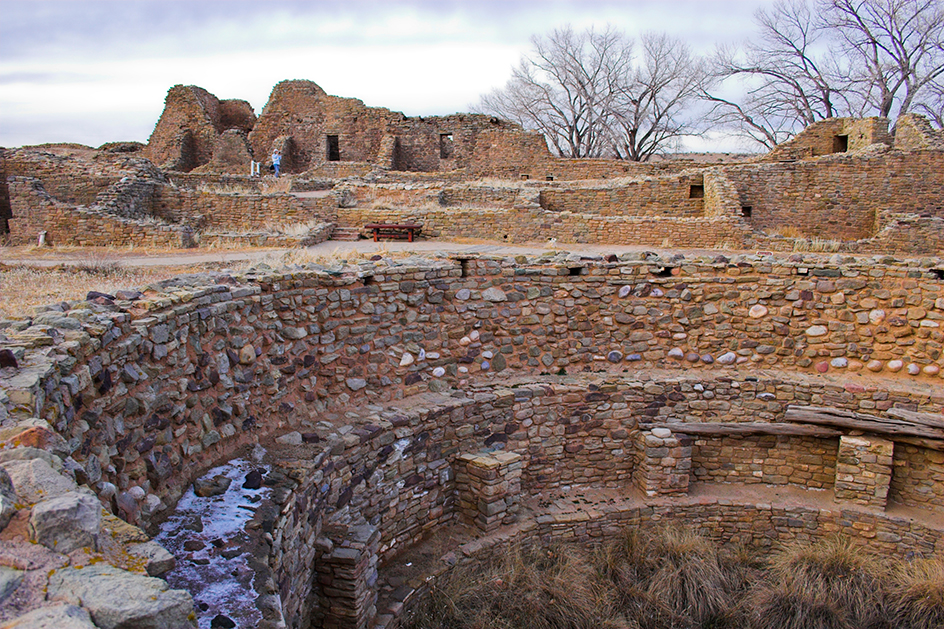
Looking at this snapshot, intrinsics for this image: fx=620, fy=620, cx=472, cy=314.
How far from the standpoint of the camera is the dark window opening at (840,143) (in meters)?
20.5

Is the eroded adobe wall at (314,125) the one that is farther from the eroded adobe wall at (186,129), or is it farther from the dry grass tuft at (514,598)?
the dry grass tuft at (514,598)

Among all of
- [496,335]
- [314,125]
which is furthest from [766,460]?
[314,125]

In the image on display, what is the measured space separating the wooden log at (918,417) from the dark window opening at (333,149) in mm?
21538

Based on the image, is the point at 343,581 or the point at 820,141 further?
the point at 820,141

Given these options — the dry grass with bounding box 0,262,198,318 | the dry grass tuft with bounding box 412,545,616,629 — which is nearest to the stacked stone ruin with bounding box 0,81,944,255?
the dry grass with bounding box 0,262,198,318

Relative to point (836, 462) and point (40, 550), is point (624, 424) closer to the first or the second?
point (836, 462)

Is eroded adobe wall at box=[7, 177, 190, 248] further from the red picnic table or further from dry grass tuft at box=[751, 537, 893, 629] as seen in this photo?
dry grass tuft at box=[751, 537, 893, 629]

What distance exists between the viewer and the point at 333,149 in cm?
2500

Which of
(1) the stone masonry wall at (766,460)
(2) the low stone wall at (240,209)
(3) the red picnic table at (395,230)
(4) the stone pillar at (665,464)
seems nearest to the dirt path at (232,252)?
(3) the red picnic table at (395,230)

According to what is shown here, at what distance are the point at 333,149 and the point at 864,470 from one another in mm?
22211

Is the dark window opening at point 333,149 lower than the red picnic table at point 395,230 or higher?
higher

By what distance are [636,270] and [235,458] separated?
17.7 ft

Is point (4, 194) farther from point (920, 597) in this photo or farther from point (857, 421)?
point (920, 597)

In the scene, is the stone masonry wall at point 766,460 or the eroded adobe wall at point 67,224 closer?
the stone masonry wall at point 766,460
